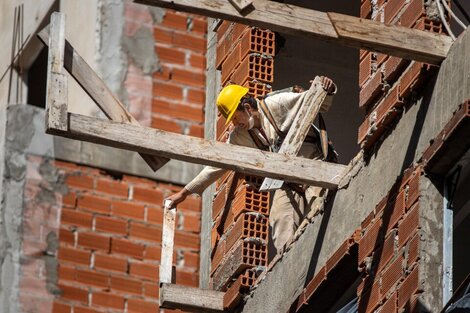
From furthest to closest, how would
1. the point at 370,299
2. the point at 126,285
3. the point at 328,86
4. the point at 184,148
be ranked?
the point at 126,285, the point at 328,86, the point at 184,148, the point at 370,299

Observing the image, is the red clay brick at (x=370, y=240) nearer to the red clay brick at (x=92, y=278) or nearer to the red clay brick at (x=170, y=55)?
the red clay brick at (x=92, y=278)

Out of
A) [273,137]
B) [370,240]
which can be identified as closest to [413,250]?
[370,240]

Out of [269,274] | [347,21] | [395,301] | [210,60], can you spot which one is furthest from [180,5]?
[210,60]

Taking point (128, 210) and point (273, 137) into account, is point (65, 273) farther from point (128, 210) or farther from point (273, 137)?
point (273, 137)

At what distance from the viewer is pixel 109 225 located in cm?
2150

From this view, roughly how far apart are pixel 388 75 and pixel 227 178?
3.33 meters

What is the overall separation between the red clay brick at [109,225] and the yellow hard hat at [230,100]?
3.22 meters

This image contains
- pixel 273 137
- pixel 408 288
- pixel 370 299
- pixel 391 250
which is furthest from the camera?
pixel 273 137

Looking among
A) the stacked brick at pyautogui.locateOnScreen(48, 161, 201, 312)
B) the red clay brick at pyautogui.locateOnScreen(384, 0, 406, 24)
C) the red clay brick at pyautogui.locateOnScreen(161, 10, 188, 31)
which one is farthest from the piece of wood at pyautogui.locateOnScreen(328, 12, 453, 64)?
the red clay brick at pyautogui.locateOnScreen(161, 10, 188, 31)

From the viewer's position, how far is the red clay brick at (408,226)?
51.1ft

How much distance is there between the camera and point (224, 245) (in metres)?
19.5

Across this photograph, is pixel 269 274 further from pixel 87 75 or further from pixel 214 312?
pixel 87 75

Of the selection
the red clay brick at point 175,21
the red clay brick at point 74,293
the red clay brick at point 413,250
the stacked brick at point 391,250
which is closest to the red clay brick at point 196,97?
the red clay brick at point 175,21

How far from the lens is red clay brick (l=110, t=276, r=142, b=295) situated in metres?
21.3
